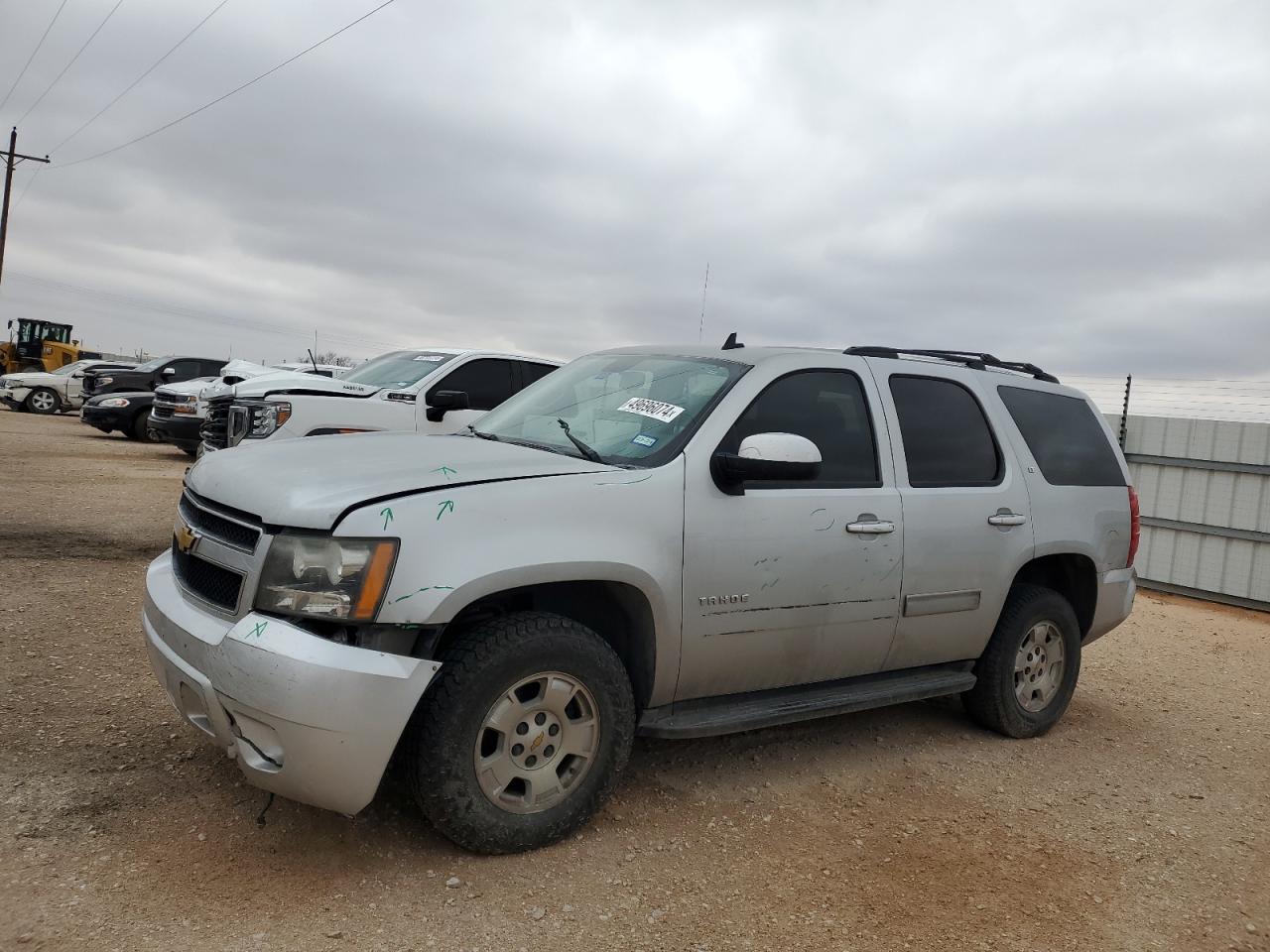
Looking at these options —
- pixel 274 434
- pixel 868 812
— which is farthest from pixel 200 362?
pixel 868 812

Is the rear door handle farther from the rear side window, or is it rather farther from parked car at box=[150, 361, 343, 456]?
Result: parked car at box=[150, 361, 343, 456]

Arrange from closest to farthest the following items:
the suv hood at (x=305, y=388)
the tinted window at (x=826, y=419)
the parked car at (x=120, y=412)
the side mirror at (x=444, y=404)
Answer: the tinted window at (x=826, y=419), the side mirror at (x=444, y=404), the suv hood at (x=305, y=388), the parked car at (x=120, y=412)

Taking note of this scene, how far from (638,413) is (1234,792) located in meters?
3.39

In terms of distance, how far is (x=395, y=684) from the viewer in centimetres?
291

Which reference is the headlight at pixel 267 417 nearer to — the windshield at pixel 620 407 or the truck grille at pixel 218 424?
the truck grille at pixel 218 424

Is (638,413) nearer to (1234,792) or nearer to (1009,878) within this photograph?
(1009,878)

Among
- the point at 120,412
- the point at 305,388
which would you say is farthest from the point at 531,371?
the point at 120,412

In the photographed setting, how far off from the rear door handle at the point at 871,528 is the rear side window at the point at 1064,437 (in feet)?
4.28

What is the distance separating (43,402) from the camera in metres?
24.7

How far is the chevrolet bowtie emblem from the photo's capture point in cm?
335

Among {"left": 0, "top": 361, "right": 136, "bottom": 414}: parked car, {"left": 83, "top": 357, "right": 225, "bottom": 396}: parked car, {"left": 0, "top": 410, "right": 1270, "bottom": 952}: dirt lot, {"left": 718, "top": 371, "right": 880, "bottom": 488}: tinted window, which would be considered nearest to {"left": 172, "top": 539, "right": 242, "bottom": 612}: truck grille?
{"left": 0, "top": 410, "right": 1270, "bottom": 952}: dirt lot

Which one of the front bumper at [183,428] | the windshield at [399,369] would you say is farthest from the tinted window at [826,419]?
the front bumper at [183,428]

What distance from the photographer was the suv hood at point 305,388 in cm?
863

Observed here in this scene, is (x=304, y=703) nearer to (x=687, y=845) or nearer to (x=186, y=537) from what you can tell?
(x=186, y=537)
